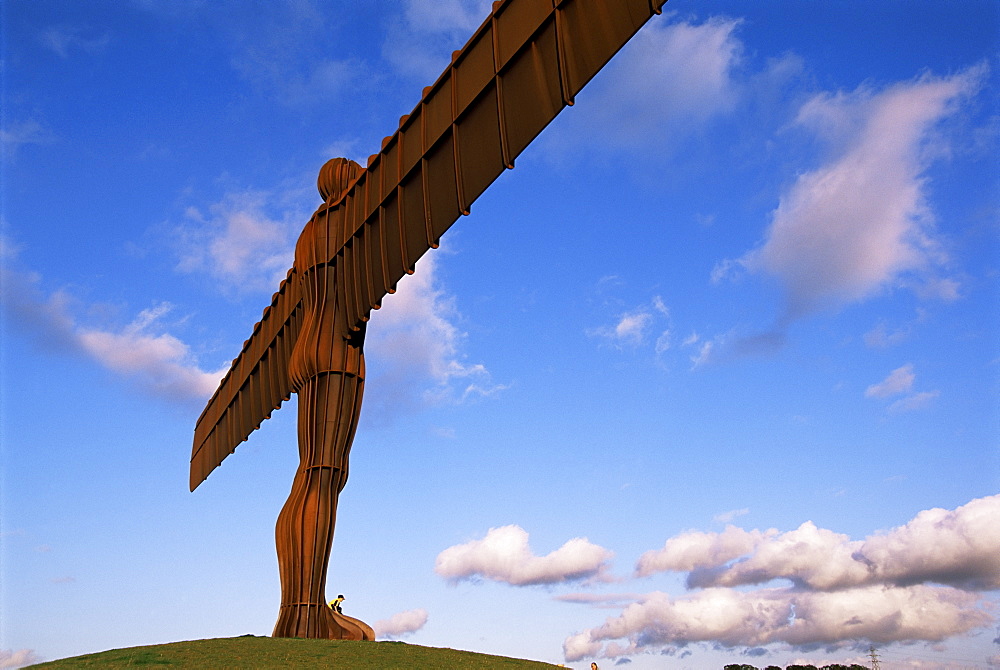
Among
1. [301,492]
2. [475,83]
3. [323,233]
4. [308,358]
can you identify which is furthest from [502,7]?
[301,492]

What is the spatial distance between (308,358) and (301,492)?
2981mm

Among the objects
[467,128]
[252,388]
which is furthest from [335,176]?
[252,388]

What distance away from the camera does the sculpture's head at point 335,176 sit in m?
19.8

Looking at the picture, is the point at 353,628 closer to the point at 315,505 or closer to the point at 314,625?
the point at 314,625

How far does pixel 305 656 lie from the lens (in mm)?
14047

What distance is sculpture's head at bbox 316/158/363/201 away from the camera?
19.8 m

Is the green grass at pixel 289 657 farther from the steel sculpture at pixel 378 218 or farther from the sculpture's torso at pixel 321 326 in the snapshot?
the sculpture's torso at pixel 321 326

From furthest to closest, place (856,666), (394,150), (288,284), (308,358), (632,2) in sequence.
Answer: (856,666)
(288,284)
(308,358)
(394,150)
(632,2)

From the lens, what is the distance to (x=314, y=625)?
16.6m

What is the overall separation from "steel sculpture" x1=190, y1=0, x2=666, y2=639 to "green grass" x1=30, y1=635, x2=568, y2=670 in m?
1.50

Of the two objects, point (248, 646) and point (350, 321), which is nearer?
point (248, 646)

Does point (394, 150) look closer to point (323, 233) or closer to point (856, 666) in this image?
point (323, 233)

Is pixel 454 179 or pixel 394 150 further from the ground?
pixel 394 150

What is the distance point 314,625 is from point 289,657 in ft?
9.07
